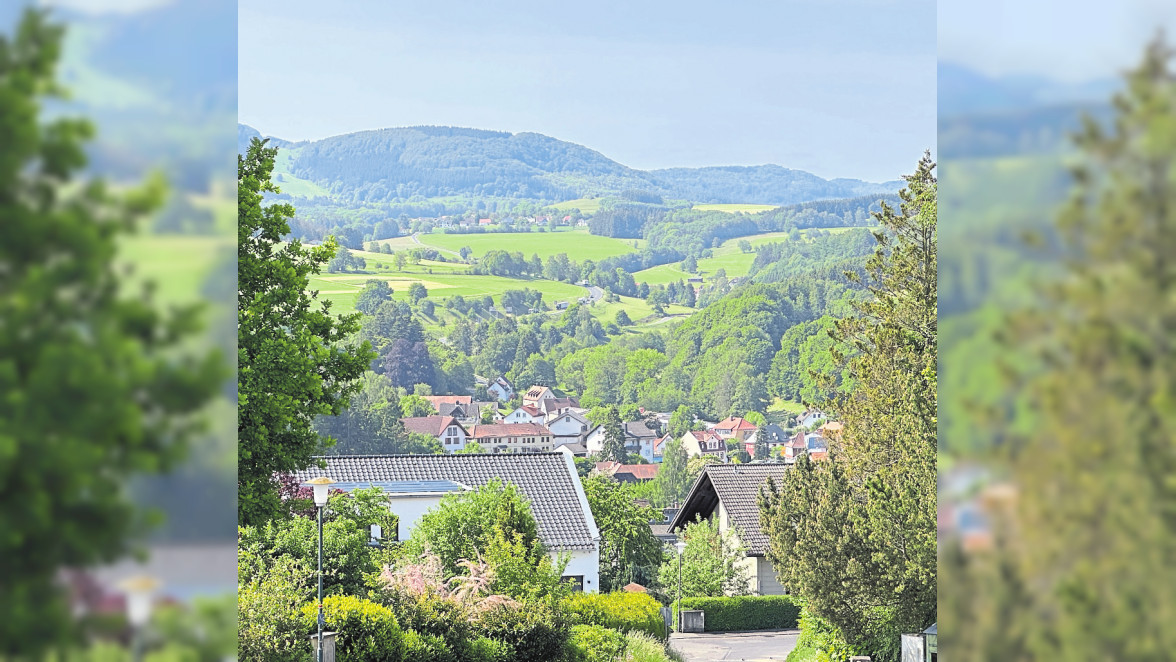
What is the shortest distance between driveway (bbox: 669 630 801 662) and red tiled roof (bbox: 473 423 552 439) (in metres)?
77.2

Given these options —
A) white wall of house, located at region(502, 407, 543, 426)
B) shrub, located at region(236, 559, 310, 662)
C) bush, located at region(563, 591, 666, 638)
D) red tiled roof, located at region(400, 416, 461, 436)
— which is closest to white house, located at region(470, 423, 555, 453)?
white wall of house, located at region(502, 407, 543, 426)

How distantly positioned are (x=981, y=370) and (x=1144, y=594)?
48 cm

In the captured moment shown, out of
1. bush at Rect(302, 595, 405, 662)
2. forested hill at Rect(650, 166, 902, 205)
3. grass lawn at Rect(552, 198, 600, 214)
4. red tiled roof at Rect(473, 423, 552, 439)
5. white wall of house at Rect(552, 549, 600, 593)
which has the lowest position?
red tiled roof at Rect(473, 423, 552, 439)

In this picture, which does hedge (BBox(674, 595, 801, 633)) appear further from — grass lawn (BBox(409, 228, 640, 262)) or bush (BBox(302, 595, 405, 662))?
grass lawn (BBox(409, 228, 640, 262))

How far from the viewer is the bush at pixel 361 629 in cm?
1202

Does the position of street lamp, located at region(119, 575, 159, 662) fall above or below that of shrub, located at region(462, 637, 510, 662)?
above

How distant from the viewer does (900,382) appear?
45.7 feet

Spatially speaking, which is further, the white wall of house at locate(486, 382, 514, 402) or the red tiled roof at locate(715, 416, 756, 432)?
the white wall of house at locate(486, 382, 514, 402)

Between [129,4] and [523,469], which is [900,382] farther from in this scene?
[523,469]

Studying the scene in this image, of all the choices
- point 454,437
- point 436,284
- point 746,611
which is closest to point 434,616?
point 746,611

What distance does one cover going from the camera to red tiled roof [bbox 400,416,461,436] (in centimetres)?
9844

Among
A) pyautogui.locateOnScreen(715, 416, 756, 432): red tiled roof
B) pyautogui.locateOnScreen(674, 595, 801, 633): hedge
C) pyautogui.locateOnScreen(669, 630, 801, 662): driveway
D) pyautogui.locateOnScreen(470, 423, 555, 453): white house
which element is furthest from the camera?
pyautogui.locateOnScreen(715, 416, 756, 432): red tiled roof

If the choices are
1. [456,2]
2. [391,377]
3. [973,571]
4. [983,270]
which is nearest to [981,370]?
[983,270]

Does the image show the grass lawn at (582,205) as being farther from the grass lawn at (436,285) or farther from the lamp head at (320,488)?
the lamp head at (320,488)
